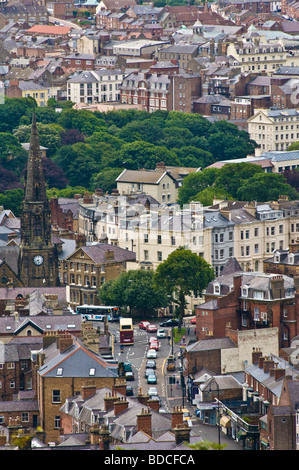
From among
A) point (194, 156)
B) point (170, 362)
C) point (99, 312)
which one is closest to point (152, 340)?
point (170, 362)

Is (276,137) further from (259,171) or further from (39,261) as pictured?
(39,261)

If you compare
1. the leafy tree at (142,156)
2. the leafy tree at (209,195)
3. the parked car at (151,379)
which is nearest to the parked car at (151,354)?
the parked car at (151,379)

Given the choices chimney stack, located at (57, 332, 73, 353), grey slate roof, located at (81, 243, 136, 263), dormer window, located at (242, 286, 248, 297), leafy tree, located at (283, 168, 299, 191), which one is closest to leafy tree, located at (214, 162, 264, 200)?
leafy tree, located at (283, 168, 299, 191)

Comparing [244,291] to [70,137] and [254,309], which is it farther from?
[70,137]

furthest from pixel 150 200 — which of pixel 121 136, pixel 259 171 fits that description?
pixel 121 136

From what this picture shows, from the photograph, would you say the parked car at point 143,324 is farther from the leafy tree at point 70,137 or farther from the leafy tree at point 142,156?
the leafy tree at point 70,137
